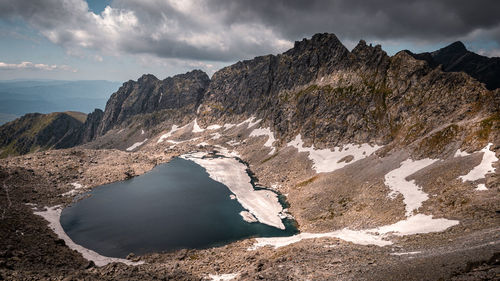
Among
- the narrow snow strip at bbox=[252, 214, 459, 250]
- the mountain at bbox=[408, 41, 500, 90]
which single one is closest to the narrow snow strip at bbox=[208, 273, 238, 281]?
the narrow snow strip at bbox=[252, 214, 459, 250]

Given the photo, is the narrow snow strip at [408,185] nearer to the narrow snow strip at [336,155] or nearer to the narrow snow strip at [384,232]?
the narrow snow strip at [384,232]

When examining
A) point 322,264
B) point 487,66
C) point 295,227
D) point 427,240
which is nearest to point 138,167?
point 295,227

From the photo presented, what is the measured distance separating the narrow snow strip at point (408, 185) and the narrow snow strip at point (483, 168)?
9.42 meters

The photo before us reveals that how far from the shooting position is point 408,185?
65625 millimetres

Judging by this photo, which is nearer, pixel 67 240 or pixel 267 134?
pixel 67 240

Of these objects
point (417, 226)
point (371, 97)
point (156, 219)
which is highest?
point (371, 97)

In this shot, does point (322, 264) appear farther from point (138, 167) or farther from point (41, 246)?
point (138, 167)

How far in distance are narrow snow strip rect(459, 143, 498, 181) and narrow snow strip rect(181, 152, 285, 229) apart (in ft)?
146

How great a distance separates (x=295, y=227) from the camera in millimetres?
70125

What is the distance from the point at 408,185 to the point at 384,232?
21.3m

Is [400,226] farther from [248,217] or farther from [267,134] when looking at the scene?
[267,134]

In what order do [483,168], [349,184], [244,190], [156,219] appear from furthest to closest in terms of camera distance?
[244,190], [349,184], [156,219], [483,168]

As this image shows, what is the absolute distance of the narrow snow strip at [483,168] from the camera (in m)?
53.9

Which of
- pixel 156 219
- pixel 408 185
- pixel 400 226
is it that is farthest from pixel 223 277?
pixel 408 185
